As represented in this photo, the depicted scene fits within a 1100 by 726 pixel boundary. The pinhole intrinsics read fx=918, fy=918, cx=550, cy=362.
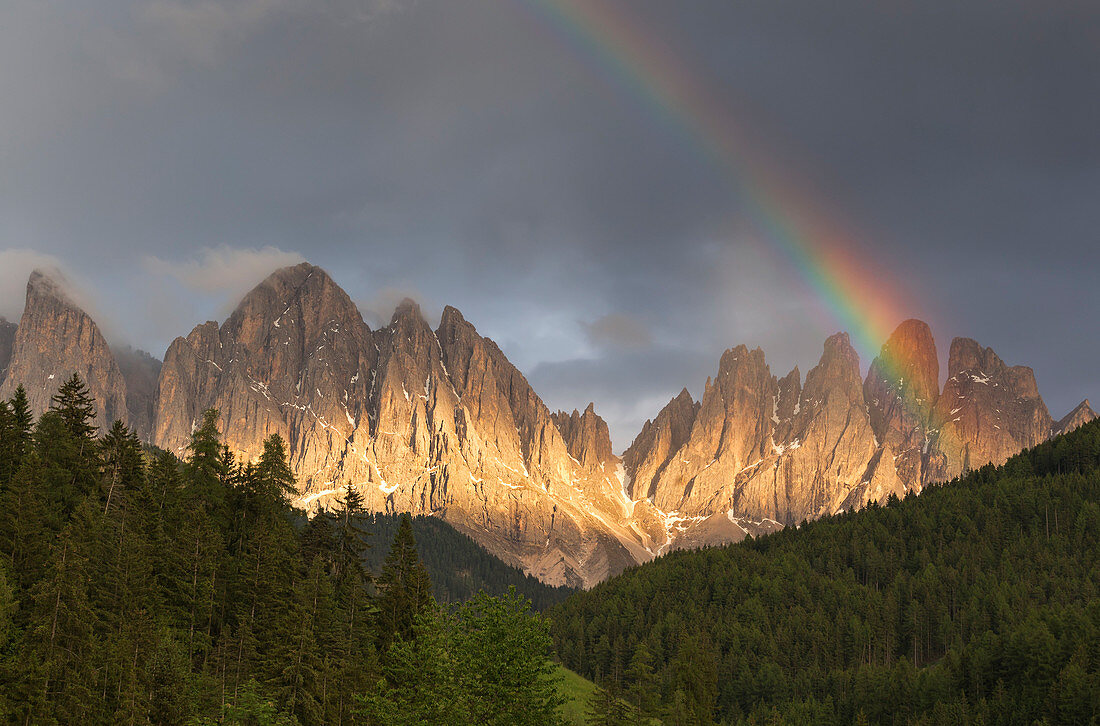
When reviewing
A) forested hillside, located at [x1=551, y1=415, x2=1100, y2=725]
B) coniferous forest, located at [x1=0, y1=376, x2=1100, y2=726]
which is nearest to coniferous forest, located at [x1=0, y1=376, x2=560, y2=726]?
coniferous forest, located at [x1=0, y1=376, x2=1100, y2=726]

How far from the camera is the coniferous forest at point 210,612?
→ 3784 centimetres

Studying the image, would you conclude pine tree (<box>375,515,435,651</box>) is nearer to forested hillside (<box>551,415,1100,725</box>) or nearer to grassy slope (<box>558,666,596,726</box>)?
forested hillside (<box>551,415,1100,725</box>)

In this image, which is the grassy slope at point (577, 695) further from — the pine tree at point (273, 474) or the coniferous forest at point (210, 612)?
the coniferous forest at point (210, 612)

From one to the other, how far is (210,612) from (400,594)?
17251 mm

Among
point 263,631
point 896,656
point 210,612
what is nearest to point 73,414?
point 210,612

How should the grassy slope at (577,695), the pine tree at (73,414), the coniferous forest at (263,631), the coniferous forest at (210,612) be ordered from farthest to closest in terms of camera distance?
1. the grassy slope at (577,695)
2. the pine tree at (73,414)
3. the coniferous forest at (263,631)
4. the coniferous forest at (210,612)

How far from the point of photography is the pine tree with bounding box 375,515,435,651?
84500mm

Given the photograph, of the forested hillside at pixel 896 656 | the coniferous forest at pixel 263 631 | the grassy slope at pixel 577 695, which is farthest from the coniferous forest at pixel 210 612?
the grassy slope at pixel 577 695

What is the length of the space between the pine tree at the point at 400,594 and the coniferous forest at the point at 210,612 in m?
0.21

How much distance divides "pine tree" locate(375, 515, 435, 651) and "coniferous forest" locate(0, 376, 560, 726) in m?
0.21

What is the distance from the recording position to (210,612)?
253ft

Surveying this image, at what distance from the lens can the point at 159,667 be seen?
59.2m

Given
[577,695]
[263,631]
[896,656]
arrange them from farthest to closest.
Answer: [896,656], [577,695], [263,631]

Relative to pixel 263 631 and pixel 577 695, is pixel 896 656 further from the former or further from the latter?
pixel 263 631
